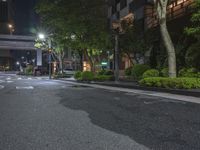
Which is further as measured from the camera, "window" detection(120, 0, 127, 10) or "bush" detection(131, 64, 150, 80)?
"window" detection(120, 0, 127, 10)

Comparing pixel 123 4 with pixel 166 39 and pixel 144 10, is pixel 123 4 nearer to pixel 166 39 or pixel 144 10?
pixel 144 10

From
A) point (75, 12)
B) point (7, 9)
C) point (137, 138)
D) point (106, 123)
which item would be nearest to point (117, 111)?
point (106, 123)

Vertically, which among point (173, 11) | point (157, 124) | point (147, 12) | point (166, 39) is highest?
point (147, 12)

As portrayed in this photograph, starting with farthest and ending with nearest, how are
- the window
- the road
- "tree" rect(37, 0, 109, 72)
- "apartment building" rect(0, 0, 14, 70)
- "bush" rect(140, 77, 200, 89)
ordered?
"apartment building" rect(0, 0, 14, 70), the window, "tree" rect(37, 0, 109, 72), "bush" rect(140, 77, 200, 89), the road

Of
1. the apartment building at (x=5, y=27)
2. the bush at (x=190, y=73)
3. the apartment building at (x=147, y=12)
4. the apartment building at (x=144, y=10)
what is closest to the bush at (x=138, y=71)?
the apartment building at (x=147, y=12)

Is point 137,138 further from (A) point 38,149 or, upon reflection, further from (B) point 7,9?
(B) point 7,9

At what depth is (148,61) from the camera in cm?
3466

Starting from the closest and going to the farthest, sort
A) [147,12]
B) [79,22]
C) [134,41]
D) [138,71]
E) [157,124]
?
[157,124], [138,71], [134,41], [79,22], [147,12]

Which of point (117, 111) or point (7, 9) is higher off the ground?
point (7, 9)

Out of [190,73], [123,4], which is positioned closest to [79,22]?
[123,4]

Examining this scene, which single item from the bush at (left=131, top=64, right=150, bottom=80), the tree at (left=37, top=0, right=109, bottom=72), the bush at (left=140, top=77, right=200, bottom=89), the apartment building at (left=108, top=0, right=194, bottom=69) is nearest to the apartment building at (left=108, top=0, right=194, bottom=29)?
the apartment building at (left=108, top=0, right=194, bottom=69)

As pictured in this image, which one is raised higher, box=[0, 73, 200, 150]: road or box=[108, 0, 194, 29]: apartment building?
box=[108, 0, 194, 29]: apartment building

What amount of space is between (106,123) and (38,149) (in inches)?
116

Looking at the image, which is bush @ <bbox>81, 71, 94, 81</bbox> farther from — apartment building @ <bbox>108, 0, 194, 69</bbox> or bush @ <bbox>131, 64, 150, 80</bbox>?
bush @ <bbox>131, 64, 150, 80</bbox>
